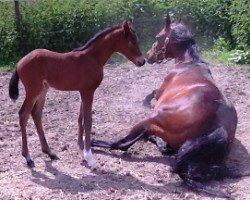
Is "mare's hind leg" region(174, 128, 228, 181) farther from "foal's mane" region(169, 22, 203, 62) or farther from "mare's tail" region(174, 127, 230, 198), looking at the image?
"foal's mane" region(169, 22, 203, 62)

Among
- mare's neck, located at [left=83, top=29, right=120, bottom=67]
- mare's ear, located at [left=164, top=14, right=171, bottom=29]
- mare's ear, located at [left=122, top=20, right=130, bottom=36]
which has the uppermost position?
mare's ear, located at [left=122, top=20, right=130, bottom=36]

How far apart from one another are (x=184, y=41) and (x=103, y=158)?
5.73 ft

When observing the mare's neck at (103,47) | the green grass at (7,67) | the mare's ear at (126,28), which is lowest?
the green grass at (7,67)

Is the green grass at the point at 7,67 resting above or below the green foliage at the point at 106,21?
below

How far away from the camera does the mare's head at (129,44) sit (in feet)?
18.2

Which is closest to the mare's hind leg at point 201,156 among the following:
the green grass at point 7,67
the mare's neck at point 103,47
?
the mare's neck at point 103,47

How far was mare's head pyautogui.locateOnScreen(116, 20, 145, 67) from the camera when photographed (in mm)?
5559

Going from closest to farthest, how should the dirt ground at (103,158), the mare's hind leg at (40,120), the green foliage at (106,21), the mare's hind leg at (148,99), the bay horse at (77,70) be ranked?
1. the dirt ground at (103,158)
2. the bay horse at (77,70)
3. the mare's hind leg at (40,120)
4. the mare's hind leg at (148,99)
5. the green foliage at (106,21)

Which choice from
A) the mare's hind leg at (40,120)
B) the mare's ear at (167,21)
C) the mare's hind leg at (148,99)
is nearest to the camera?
the mare's hind leg at (40,120)

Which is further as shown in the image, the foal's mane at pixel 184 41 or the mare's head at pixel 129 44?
the foal's mane at pixel 184 41

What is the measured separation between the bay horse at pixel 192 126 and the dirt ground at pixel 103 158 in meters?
0.12

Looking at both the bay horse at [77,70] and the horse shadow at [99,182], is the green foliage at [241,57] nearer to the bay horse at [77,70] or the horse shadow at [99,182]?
the horse shadow at [99,182]

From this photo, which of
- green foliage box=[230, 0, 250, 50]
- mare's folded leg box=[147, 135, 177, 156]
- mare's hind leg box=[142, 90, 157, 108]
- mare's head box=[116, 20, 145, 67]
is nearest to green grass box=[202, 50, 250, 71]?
green foliage box=[230, 0, 250, 50]

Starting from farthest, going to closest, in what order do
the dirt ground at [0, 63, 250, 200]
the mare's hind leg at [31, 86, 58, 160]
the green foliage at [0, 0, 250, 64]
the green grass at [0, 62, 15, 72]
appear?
the green foliage at [0, 0, 250, 64] < the green grass at [0, 62, 15, 72] < the mare's hind leg at [31, 86, 58, 160] < the dirt ground at [0, 63, 250, 200]
